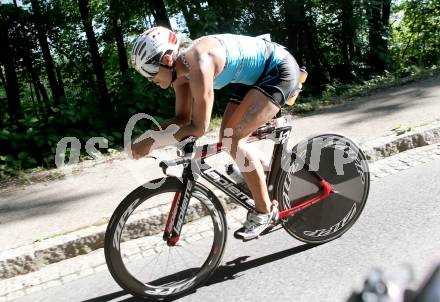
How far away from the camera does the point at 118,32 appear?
1472 cm

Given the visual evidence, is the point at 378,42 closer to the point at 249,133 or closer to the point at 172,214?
the point at 249,133

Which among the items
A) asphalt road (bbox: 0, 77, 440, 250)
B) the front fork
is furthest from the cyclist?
asphalt road (bbox: 0, 77, 440, 250)

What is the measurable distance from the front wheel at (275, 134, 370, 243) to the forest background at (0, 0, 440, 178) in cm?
439

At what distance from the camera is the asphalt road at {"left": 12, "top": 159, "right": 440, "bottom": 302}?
123 inches

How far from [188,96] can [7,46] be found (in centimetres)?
1086

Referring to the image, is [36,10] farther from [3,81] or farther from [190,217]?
[190,217]

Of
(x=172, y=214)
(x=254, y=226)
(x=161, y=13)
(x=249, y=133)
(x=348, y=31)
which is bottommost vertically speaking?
(x=254, y=226)

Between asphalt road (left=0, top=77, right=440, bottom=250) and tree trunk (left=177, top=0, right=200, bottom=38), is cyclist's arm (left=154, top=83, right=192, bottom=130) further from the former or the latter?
tree trunk (left=177, top=0, right=200, bottom=38)

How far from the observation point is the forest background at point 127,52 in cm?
796

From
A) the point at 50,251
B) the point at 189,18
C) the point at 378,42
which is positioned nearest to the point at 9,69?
the point at 189,18

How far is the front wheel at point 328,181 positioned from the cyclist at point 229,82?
0.88 ft

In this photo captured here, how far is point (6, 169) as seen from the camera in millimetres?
6750

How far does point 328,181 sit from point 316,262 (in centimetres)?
72

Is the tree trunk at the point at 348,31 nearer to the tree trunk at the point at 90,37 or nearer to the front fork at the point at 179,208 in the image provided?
the tree trunk at the point at 90,37
